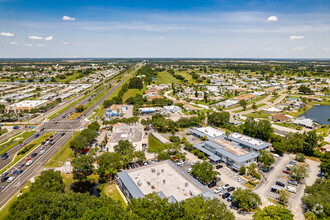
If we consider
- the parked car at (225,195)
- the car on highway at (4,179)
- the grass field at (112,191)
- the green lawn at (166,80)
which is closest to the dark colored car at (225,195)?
the parked car at (225,195)

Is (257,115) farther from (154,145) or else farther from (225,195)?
(225,195)

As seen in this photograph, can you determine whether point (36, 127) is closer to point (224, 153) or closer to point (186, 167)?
point (186, 167)

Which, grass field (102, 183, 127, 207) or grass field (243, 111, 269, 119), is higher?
grass field (243, 111, 269, 119)

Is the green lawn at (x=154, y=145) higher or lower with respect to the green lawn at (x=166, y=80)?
lower

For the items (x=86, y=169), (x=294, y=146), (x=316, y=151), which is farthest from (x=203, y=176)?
(x=316, y=151)

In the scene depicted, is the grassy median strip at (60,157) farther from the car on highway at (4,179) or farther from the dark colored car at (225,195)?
the dark colored car at (225,195)

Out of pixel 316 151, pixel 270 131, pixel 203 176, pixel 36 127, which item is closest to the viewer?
pixel 203 176

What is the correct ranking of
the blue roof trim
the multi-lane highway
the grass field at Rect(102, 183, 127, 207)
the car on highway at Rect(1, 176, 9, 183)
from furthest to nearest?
the car on highway at Rect(1, 176, 9, 183) < the multi-lane highway < the grass field at Rect(102, 183, 127, 207) < the blue roof trim

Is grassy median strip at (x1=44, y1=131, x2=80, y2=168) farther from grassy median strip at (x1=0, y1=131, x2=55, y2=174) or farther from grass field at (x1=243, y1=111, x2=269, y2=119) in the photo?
grass field at (x1=243, y1=111, x2=269, y2=119)

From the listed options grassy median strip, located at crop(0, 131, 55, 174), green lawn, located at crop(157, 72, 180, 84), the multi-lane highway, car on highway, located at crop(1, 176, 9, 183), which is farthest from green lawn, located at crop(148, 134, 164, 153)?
green lawn, located at crop(157, 72, 180, 84)
